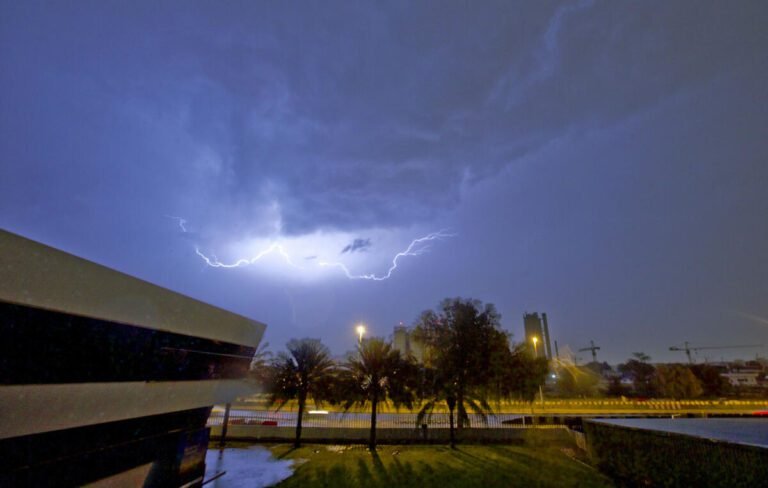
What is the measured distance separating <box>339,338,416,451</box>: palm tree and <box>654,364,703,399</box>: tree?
49076mm

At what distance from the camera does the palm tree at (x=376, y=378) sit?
18.6 meters

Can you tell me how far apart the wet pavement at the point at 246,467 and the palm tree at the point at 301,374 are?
264cm

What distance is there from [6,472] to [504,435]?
20277 mm

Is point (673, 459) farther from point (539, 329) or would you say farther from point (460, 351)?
point (539, 329)

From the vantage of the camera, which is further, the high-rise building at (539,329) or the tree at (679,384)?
the high-rise building at (539,329)

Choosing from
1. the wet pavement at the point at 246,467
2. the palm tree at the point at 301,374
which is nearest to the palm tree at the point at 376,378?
the palm tree at the point at 301,374

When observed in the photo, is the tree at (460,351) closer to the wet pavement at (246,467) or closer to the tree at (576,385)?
the wet pavement at (246,467)

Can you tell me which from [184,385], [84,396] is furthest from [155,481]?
[84,396]

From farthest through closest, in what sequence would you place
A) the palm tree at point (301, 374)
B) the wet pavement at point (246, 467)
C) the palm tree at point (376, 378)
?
the palm tree at point (301, 374) < the palm tree at point (376, 378) < the wet pavement at point (246, 467)

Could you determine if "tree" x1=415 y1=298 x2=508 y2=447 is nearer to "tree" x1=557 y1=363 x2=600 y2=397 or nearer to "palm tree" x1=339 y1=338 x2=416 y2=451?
"palm tree" x1=339 y1=338 x2=416 y2=451

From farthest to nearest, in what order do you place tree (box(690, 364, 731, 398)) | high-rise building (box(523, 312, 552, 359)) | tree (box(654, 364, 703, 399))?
1. high-rise building (box(523, 312, 552, 359))
2. tree (box(690, 364, 731, 398))
3. tree (box(654, 364, 703, 399))

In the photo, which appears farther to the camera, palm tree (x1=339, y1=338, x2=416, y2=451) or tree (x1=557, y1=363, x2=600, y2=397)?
tree (x1=557, y1=363, x2=600, y2=397)

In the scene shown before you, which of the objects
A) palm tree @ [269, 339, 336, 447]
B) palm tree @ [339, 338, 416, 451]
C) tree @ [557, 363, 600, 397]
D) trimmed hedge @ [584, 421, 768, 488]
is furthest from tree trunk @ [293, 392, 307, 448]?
tree @ [557, 363, 600, 397]

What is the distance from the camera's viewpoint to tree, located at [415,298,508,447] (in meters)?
19.1
